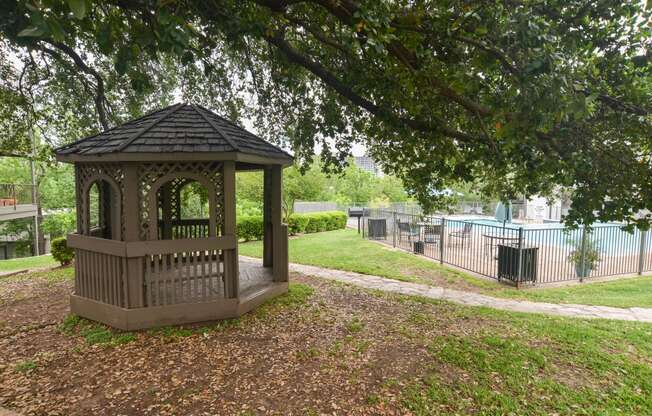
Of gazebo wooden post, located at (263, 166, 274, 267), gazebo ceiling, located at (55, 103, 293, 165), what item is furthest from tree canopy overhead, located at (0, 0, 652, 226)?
gazebo wooden post, located at (263, 166, 274, 267)

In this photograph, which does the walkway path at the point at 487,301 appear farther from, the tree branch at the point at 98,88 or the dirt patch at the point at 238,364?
the tree branch at the point at 98,88

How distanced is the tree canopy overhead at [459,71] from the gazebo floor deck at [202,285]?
2.71m

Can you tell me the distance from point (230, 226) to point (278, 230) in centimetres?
144

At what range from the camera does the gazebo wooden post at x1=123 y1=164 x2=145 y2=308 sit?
4969 mm

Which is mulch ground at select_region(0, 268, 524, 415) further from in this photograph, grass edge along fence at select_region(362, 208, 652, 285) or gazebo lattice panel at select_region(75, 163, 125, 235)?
grass edge along fence at select_region(362, 208, 652, 285)

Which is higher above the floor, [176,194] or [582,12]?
[582,12]

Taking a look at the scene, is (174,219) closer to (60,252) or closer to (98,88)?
(98,88)

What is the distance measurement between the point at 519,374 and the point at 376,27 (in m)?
4.13

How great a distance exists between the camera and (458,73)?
3.76 meters

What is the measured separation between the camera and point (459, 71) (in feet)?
12.5

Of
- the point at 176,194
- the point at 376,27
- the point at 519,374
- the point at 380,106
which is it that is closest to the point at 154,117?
the point at 176,194

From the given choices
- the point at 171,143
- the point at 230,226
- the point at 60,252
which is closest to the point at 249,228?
the point at 60,252

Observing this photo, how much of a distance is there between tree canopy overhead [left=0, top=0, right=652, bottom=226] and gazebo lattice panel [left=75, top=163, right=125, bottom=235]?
3.99ft

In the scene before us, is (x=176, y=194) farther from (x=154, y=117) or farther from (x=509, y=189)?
(x=509, y=189)
